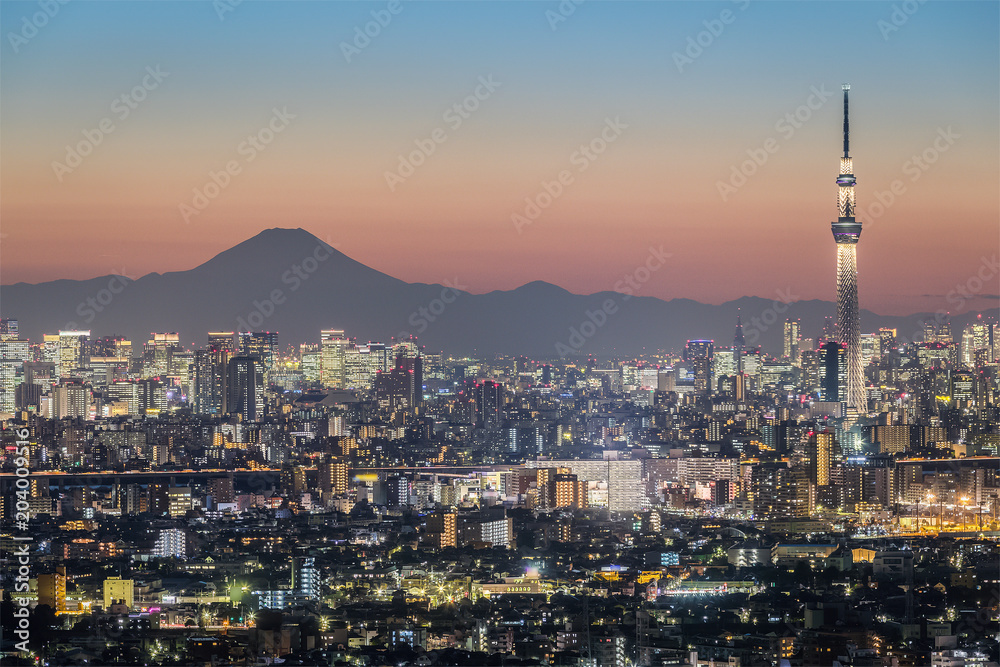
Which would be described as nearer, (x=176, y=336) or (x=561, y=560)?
(x=561, y=560)

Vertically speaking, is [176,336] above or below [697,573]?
above

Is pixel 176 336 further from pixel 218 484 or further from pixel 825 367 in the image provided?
pixel 218 484

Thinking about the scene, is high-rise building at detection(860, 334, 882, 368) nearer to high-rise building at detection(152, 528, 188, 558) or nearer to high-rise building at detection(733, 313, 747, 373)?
high-rise building at detection(733, 313, 747, 373)

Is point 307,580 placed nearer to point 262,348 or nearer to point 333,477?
point 333,477

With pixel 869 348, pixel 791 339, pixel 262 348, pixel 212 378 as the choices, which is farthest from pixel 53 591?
pixel 791 339

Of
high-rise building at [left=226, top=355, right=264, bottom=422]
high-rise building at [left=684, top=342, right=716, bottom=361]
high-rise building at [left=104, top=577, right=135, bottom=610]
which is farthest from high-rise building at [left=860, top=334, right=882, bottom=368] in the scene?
→ high-rise building at [left=104, top=577, right=135, bottom=610]

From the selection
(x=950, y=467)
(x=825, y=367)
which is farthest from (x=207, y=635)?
(x=825, y=367)

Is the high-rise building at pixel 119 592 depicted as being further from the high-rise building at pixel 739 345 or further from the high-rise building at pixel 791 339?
the high-rise building at pixel 791 339
